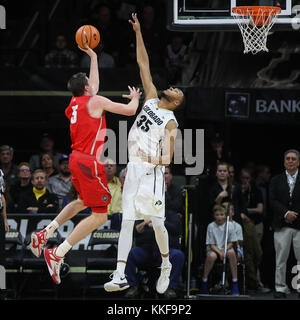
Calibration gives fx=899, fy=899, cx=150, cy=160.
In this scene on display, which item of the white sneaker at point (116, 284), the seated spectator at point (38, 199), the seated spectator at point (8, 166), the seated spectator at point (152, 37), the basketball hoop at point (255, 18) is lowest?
the white sneaker at point (116, 284)

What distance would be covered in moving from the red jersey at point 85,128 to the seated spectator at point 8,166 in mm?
4370

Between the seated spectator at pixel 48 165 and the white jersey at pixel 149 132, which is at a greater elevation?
the white jersey at pixel 149 132

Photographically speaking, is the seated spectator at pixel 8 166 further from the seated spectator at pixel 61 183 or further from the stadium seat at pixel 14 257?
the stadium seat at pixel 14 257

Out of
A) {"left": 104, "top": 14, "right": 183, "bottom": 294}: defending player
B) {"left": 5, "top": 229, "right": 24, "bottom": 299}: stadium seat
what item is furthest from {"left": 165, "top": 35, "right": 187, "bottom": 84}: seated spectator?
{"left": 104, "top": 14, "right": 183, "bottom": 294}: defending player

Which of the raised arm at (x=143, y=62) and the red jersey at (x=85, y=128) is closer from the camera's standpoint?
the red jersey at (x=85, y=128)

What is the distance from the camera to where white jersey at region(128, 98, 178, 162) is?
11312mm

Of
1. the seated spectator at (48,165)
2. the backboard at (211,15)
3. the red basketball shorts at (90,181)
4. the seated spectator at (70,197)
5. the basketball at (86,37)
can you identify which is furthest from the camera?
the seated spectator at (48,165)

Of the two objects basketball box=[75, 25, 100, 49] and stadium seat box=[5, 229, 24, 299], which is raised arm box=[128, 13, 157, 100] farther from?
stadium seat box=[5, 229, 24, 299]

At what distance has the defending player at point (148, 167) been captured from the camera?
1118 cm

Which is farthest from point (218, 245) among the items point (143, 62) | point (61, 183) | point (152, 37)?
point (152, 37)

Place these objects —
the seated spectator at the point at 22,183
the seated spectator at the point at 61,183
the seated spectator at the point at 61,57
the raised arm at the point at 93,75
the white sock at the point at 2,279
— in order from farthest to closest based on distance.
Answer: the seated spectator at the point at 61,57 → the seated spectator at the point at 61,183 → the seated spectator at the point at 22,183 → the white sock at the point at 2,279 → the raised arm at the point at 93,75

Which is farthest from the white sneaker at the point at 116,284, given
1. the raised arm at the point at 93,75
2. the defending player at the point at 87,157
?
the raised arm at the point at 93,75

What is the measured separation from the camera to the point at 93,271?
559 inches
